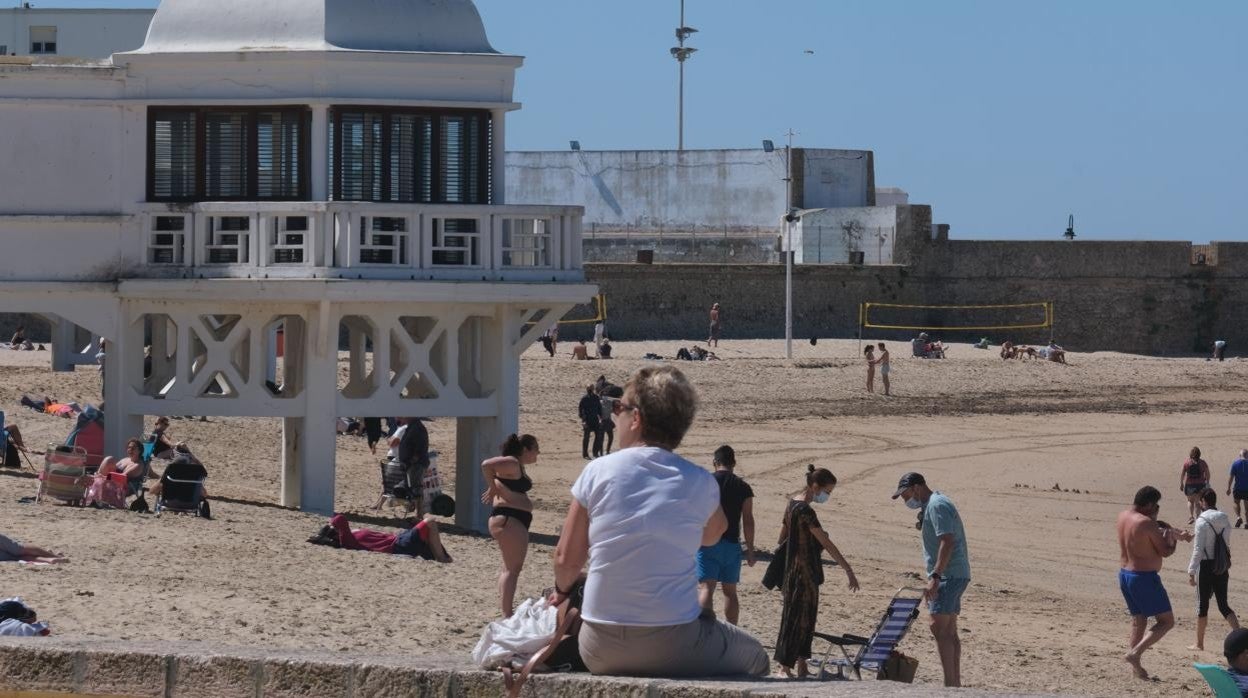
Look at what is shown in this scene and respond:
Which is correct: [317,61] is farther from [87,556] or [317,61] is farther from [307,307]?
[87,556]

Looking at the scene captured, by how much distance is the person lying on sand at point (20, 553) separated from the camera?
13227 millimetres

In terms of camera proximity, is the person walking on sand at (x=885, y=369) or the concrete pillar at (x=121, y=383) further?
the person walking on sand at (x=885, y=369)

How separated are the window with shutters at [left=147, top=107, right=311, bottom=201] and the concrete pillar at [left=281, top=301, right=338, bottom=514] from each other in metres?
1.29

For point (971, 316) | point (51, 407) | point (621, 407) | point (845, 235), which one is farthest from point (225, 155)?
point (845, 235)

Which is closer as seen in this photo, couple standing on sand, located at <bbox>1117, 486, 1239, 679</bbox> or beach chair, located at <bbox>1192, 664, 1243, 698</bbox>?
beach chair, located at <bbox>1192, 664, 1243, 698</bbox>

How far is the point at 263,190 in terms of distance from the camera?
63.1 ft

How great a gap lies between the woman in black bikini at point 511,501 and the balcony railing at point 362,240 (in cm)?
612

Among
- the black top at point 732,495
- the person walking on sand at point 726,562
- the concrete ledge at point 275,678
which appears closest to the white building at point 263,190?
the person walking on sand at point 726,562

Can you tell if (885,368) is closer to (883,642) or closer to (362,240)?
(362,240)

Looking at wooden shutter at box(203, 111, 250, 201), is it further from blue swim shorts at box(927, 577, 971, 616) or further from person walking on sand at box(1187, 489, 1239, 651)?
blue swim shorts at box(927, 577, 971, 616)

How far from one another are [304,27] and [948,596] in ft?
30.8

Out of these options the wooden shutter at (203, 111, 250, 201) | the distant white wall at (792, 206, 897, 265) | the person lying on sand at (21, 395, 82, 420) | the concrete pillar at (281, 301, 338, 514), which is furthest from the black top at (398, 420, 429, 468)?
the distant white wall at (792, 206, 897, 265)

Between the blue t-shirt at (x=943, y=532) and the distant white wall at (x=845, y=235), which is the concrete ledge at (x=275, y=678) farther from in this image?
the distant white wall at (x=845, y=235)

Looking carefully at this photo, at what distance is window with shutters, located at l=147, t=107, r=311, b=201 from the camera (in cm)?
1917
